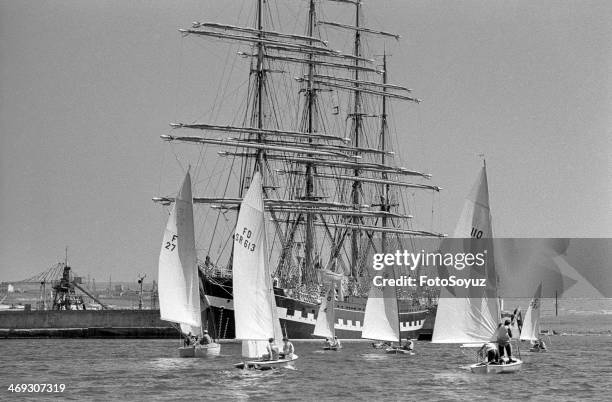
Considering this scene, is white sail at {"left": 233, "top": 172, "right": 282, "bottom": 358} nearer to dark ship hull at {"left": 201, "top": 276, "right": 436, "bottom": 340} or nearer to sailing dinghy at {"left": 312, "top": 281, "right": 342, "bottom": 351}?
sailing dinghy at {"left": 312, "top": 281, "right": 342, "bottom": 351}

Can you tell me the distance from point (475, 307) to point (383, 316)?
3074cm

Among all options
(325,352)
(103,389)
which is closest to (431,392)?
(103,389)

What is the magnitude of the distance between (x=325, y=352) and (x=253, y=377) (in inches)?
1310

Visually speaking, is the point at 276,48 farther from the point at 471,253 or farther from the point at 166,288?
the point at 471,253

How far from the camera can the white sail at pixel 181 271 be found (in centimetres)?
8638

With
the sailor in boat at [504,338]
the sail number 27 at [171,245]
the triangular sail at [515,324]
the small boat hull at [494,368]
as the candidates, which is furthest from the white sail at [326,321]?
the small boat hull at [494,368]

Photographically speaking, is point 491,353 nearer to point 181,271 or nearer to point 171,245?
point 181,271

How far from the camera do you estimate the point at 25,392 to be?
58250 mm

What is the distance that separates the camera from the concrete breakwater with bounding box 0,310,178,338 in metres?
124

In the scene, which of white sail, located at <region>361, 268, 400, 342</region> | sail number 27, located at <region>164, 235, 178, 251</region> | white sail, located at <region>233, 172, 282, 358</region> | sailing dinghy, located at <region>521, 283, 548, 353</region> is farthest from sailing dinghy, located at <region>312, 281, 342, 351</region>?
white sail, located at <region>233, 172, 282, 358</region>

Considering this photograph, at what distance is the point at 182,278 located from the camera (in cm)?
8719

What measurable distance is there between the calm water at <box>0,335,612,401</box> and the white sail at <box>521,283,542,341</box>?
10.3 m

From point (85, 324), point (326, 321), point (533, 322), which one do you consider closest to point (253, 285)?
point (326, 321)

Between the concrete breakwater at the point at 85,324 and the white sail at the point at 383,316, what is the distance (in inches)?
1249
